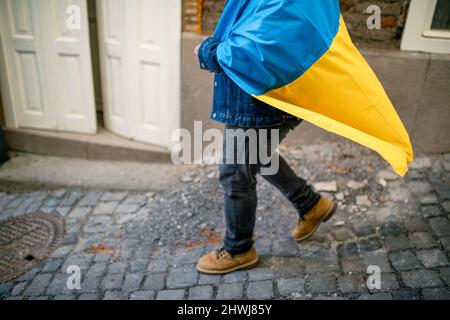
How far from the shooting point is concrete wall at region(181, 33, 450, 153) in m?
3.71

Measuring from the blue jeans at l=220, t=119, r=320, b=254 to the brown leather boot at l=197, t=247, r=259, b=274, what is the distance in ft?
0.17

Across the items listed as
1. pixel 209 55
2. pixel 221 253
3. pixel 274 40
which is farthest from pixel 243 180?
pixel 274 40

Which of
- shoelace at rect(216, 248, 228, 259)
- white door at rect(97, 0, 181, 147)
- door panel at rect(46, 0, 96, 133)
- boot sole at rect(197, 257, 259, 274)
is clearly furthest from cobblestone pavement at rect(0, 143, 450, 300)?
door panel at rect(46, 0, 96, 133)

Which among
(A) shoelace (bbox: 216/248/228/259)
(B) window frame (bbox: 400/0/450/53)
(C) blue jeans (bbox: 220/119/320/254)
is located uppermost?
(B) window frame (bbox: 400/0/450/53)

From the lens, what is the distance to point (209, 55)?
2123 millimetres

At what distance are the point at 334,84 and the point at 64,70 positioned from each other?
3.32 metres

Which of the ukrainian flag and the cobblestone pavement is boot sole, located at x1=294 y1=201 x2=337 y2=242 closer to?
the cobblestone pavement

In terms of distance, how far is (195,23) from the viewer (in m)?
3.91

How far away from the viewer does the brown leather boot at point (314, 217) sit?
300 cm

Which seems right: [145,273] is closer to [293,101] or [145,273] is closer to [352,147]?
[293,101]

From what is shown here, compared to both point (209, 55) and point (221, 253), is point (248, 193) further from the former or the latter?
→ point (209, 55)

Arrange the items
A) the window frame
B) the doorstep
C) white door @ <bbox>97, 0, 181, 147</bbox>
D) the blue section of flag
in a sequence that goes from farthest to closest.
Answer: the doorstep
white door @ <bbox>97, 0, 181, 147</bbox>
the window frame
the blue section of flag

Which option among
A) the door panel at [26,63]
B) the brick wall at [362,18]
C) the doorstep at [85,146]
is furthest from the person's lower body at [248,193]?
the door panel at [26,63]
